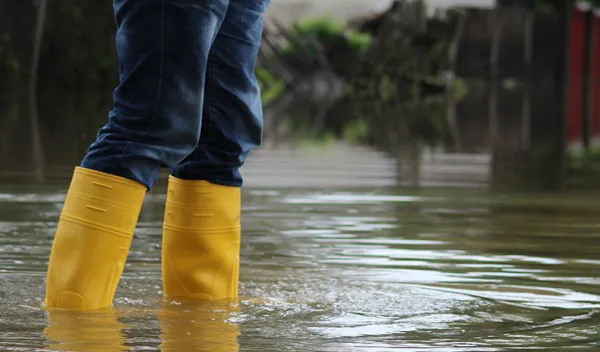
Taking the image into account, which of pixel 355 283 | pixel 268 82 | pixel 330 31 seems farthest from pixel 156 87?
pixel 330 31

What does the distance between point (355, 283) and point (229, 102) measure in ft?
1.72

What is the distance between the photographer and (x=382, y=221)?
13.9ft

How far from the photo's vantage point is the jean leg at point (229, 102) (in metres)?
2.67

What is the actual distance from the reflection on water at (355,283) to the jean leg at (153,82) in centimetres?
28

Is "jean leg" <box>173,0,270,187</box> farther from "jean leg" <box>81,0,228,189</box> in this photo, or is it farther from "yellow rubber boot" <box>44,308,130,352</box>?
"yellow rubber boot" <box>44,308,130,352</box>

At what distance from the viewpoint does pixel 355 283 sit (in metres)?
2.96

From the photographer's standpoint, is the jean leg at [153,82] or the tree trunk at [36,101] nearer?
the jean leg at [153,82]

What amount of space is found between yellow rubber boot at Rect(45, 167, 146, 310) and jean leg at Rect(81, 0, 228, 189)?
3cm

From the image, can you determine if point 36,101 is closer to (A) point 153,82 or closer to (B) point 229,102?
(B) point 229,102

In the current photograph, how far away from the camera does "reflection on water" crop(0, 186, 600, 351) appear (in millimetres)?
2270

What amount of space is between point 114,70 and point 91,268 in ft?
54.3

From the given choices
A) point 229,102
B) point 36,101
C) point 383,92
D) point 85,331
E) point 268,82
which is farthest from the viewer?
point 268,82

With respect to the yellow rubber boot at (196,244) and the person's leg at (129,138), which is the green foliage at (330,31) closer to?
the yellow rubber boot at (196,244)

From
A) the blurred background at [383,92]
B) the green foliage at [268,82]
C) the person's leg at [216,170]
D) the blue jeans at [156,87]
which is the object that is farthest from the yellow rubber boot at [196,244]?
the green foliage at [268,82]
